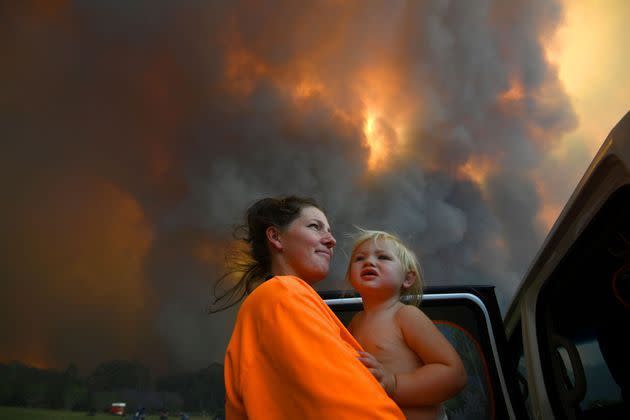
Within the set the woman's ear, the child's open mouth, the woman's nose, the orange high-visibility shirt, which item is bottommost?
the orange high-visibility shirt

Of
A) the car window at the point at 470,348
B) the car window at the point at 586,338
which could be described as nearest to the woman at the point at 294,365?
the car window at the point at 470,348

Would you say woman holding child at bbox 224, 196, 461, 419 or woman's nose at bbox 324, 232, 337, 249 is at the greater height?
woman's nose at bbox 324, 232, 337, 249

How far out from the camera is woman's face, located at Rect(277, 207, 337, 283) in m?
1.54

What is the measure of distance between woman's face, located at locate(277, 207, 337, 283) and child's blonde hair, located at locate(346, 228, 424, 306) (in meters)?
0.20

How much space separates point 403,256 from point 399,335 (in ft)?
1.05

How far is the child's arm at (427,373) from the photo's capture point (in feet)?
4.49

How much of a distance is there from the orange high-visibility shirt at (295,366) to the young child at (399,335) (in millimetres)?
256

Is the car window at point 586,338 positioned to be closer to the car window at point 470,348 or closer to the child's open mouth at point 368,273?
the car window at point 470,348

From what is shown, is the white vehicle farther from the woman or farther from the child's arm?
the woman

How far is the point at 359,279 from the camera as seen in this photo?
1668 mm

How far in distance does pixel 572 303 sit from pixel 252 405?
162 cm

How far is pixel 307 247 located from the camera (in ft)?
5.13

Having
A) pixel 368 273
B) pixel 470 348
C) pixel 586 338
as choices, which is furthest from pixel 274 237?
pixel 586 338

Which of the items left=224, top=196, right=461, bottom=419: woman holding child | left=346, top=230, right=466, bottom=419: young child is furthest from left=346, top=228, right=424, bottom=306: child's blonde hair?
left=224, top=196, right=461, bottom=419: woman holding child
